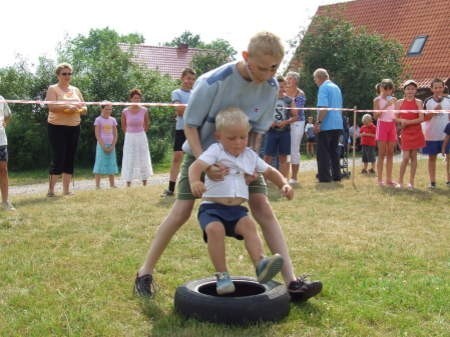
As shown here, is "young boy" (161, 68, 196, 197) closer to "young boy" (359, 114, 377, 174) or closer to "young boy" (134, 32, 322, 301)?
"young boy" (134, 32, 322, 301)

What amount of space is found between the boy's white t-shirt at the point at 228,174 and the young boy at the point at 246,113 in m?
0.06

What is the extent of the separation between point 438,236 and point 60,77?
5685 millimetres

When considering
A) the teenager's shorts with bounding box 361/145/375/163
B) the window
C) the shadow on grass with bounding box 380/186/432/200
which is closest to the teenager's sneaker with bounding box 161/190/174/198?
the shadow on grass with bounding box 380/186/432/200

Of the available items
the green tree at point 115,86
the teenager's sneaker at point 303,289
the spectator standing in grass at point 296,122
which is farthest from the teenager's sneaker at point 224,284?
the green tree at point 115,86

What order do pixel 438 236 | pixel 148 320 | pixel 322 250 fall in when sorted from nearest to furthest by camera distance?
pixel 148 320 < pixel 322 250 < pixel 438 236

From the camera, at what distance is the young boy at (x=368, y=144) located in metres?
13.0

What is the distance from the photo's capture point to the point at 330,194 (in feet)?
29.3

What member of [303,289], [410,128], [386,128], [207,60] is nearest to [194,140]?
[303,289]

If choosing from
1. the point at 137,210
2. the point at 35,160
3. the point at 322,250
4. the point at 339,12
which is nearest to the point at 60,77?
the point at 137,210

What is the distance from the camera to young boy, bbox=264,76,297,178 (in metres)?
9.97

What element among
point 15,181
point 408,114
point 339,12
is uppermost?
point 339,12

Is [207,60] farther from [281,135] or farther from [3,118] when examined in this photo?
[3,118]

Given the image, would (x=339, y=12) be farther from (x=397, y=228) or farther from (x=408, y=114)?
(x=397, y=228)

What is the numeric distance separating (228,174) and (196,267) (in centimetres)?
134
